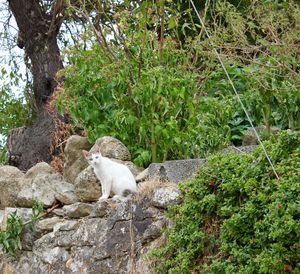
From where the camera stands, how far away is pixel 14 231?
22.3 feet

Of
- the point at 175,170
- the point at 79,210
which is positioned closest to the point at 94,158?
the point at 79,210

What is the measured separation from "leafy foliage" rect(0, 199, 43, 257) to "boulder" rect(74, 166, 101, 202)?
1.51 feet

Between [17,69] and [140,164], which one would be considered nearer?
[140,164]

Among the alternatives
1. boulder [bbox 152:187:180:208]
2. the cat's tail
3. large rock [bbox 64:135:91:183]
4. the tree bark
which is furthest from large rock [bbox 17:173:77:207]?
the tree bark

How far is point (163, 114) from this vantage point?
275 inches

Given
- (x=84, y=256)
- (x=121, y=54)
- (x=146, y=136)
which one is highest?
(x=121, y=54)

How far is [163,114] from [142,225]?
1.56m

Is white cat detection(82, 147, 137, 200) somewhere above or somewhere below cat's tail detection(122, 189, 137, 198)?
above

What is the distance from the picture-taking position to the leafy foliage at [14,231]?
6785mm

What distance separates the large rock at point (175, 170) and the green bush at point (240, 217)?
2.24 ft

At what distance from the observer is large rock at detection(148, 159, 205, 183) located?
6.09 metres

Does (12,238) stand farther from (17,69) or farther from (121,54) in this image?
(17,69)

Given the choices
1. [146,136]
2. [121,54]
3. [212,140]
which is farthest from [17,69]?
[212,140]

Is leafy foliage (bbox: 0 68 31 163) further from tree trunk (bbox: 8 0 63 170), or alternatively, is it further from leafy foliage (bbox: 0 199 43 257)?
leafy foliage (bbox: 0 199 43 257)
